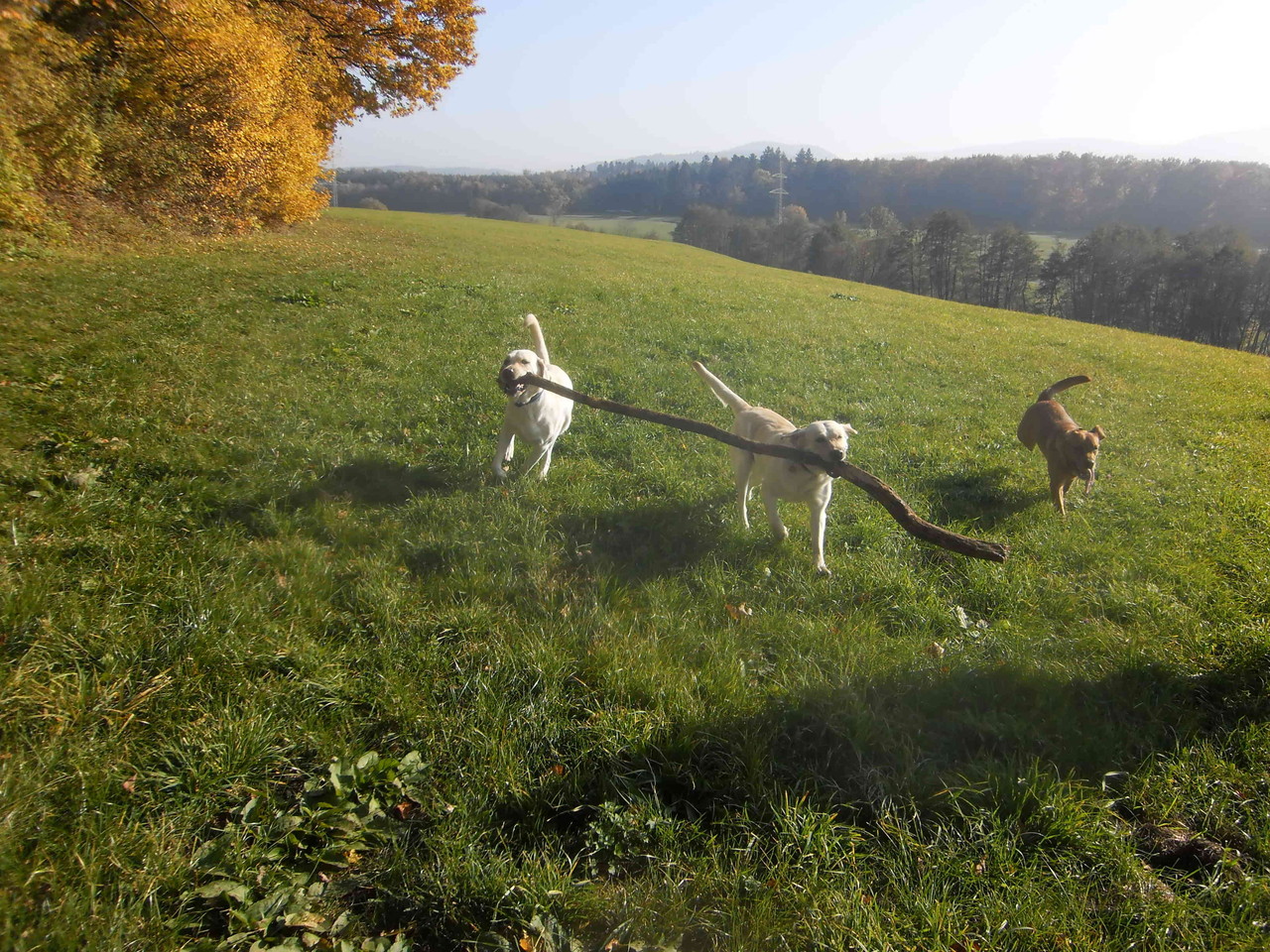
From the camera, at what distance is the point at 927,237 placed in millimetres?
66688

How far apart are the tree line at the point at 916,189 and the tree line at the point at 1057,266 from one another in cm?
736

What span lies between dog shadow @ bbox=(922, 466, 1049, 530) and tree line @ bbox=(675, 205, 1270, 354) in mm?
64526

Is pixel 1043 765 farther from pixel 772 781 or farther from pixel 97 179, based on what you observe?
pixel 97 179

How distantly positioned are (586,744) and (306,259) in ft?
61.9

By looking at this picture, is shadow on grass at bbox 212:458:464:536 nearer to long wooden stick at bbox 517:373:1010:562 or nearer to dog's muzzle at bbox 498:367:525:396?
dog's muzzle at bbox 498:367:525:396

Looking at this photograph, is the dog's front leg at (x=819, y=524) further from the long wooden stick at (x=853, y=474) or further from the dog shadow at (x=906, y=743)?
the dog shadow at (x=906, y=743)

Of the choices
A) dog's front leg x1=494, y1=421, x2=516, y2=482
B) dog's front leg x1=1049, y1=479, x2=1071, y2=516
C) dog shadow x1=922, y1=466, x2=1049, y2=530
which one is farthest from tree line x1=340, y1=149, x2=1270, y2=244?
dog's front leg x1=494, y1=421, x2=516, y2=482

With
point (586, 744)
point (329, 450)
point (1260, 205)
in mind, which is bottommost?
point (586, 744)

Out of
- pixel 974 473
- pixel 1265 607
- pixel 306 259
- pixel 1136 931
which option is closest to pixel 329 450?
pixel 1136 931

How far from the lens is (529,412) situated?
17.9ft

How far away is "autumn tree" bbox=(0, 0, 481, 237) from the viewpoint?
14508 millimetres

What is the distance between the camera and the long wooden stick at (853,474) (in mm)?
3523

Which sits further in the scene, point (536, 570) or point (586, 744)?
point (536, 570)

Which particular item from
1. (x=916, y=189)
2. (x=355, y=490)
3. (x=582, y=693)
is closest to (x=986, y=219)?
(x=916, y=189)
